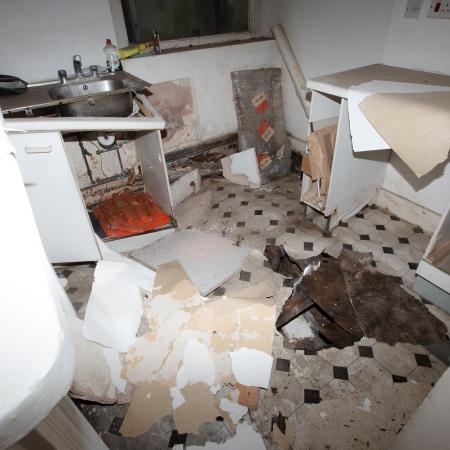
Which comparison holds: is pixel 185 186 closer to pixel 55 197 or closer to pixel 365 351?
pixel 55 197

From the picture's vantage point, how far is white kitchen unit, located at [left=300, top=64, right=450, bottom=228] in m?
2.15

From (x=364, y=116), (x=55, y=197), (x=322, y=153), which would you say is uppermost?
(x=364, y=116)

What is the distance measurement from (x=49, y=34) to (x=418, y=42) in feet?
9.07

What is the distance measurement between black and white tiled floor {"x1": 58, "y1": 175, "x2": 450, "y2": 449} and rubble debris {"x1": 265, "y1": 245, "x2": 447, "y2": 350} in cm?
6

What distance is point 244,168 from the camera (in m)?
3.54

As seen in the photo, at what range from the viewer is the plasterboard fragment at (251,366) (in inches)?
68.7

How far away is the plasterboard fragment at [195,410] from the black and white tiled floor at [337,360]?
87 mm

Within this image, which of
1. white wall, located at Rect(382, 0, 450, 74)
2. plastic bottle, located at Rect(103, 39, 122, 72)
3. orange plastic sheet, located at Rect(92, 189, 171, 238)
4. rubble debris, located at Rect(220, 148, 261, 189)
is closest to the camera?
white wall, located at Rect(382, 0, 450, 74)

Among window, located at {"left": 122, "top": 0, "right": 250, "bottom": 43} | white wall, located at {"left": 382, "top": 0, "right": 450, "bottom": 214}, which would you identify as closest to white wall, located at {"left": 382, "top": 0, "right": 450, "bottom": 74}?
white wall, located at {"left": 382, "top": 0, "right": 450, "bottom": 214}

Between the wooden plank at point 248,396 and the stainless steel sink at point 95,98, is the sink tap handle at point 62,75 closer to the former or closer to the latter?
the stainless steel sink at point 95,98

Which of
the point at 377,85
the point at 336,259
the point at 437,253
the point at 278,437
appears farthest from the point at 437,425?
the point at 377,85

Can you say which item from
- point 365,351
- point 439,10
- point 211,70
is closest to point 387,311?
point 365,351

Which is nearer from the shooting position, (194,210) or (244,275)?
(244,275)

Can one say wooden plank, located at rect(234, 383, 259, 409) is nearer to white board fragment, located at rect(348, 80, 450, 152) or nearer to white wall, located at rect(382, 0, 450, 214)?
white board fragment, located at rect(348, 80, 450, 152)
